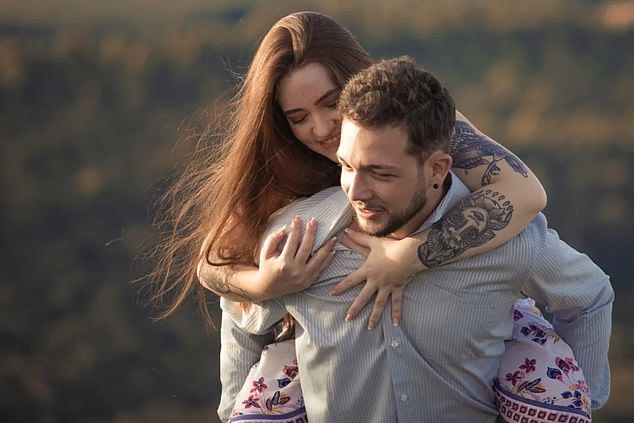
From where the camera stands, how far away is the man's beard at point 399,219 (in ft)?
9.25

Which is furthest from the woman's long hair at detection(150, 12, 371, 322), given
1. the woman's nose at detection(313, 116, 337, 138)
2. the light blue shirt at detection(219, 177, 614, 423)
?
the light blue shirt at detection(219, 177, 614, 423)

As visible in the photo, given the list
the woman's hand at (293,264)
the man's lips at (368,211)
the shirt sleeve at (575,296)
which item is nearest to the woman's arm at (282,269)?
the woman's hand at (293,264)

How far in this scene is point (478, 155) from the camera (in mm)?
3041

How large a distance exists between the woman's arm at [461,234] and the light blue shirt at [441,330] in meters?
0.03

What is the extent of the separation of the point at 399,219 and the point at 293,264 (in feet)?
0.94

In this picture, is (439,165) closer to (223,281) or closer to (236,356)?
(223,281)

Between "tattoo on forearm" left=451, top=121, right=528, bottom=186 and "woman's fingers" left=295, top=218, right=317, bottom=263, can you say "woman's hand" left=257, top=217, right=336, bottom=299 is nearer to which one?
"woman's fingers" left=295, top=218, right=317, bottom=263

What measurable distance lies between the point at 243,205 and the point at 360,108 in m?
0.57

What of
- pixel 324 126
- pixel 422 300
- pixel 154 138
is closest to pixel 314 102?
pixel 324 126

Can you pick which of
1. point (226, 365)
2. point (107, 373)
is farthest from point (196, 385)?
point (226, 365)

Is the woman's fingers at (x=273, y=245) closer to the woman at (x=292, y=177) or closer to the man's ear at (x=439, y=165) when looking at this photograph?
the woman at (x=292, y=177)

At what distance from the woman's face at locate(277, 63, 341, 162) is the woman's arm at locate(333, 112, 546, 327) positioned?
0.28 meters

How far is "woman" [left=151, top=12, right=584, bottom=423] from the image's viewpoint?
294 centimetres

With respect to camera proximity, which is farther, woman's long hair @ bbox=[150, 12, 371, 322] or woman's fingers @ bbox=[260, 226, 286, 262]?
woman's long hair @ bbox=[150, 12, 371, 322]
